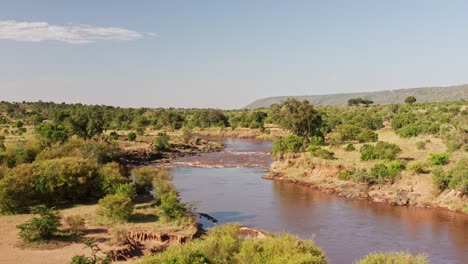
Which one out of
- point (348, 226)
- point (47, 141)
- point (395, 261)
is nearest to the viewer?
point (395, 261)

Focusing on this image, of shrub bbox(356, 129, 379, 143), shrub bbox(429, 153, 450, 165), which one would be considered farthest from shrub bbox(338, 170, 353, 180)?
shrub bbox(356, 129, 379, 143)

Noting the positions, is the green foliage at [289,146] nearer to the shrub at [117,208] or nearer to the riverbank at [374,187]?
the riverbank at [374,187]

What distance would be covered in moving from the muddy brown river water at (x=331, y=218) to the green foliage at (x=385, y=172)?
326 cm

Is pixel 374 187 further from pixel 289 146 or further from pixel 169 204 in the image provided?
pixel 169 204

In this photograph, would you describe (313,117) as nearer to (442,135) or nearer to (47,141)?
(442,135)

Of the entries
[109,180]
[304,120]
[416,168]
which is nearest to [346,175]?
[416,168]

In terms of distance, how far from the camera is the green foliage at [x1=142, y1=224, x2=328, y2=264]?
17500mm

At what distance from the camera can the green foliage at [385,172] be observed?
40.2 m

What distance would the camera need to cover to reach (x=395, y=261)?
17.3 m

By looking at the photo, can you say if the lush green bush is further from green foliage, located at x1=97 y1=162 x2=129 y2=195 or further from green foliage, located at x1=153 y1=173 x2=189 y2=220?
green foliage, located at x1=97 y1=162 x2=129 y2=195

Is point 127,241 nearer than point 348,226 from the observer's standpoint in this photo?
Yes

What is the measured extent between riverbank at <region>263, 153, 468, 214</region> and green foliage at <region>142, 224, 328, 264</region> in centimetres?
2089

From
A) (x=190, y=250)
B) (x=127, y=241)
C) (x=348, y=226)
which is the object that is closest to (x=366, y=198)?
(x=348, y=226)

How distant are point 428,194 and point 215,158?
117 feet
